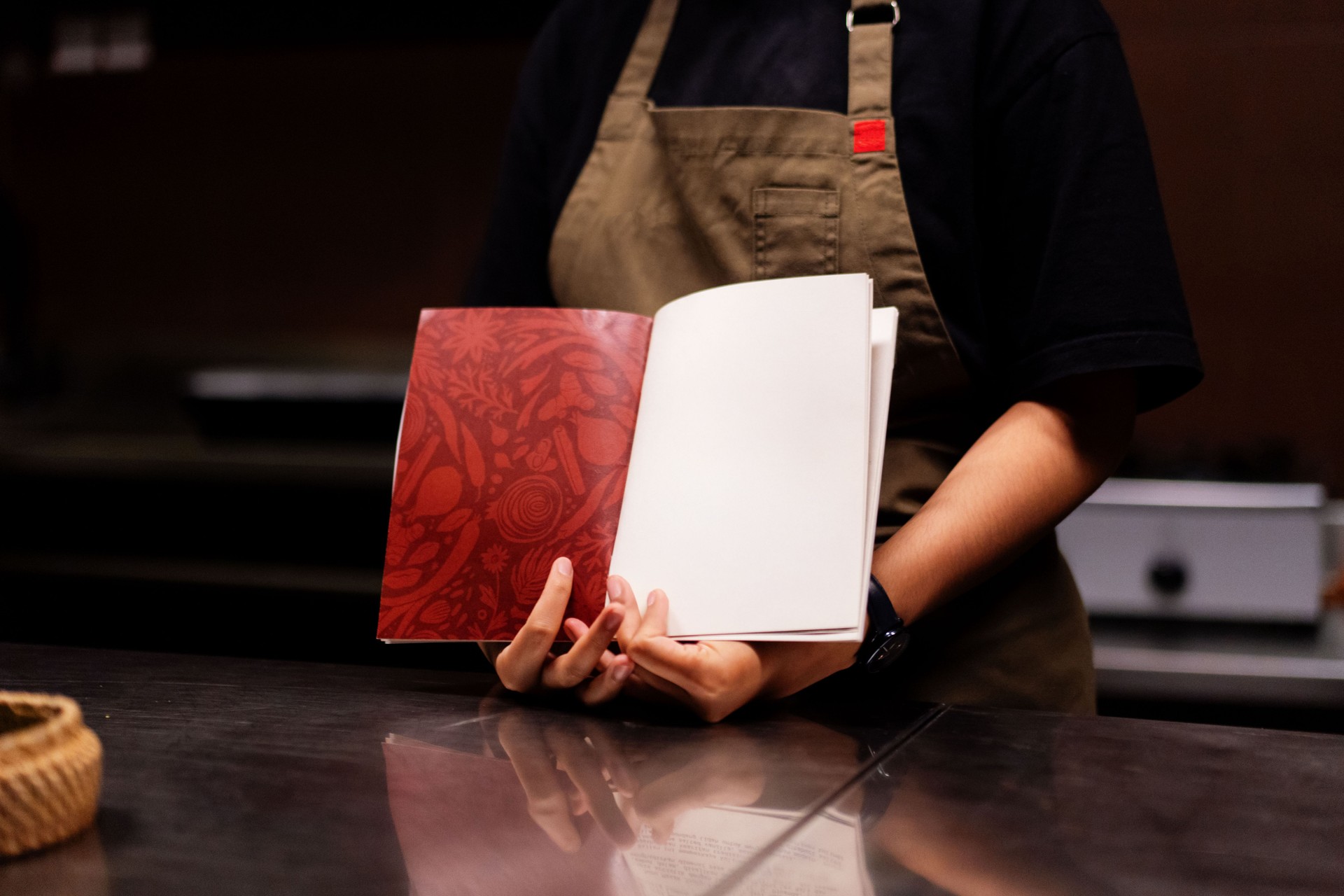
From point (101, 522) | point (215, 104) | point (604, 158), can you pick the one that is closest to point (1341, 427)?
point (604, 158)

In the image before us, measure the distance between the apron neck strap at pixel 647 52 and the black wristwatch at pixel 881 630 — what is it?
1.57 feet

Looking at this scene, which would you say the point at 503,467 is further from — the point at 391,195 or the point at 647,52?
the point at 391,195

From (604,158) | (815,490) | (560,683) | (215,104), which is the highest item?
(215,104)

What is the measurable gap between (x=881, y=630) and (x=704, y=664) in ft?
0.41

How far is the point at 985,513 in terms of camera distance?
689mm

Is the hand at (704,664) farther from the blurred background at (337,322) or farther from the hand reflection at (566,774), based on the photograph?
the blurred background at (337,322)

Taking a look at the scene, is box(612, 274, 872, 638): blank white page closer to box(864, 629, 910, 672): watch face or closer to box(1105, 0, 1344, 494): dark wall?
box(864, 629, 910, 672): watch face

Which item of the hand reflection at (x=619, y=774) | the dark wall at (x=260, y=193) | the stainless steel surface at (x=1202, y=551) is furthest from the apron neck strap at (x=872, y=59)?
the dark wall at (x=260, y=193)

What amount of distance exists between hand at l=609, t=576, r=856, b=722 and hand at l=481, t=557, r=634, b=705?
0.5 inches

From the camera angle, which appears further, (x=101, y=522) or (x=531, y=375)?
(x=101, y=522)

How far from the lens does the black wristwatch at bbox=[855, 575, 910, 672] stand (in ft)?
2.07

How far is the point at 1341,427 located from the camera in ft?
6.15

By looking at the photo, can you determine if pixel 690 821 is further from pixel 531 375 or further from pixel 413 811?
pixel 531 375

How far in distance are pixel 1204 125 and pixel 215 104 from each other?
79.4 inches
